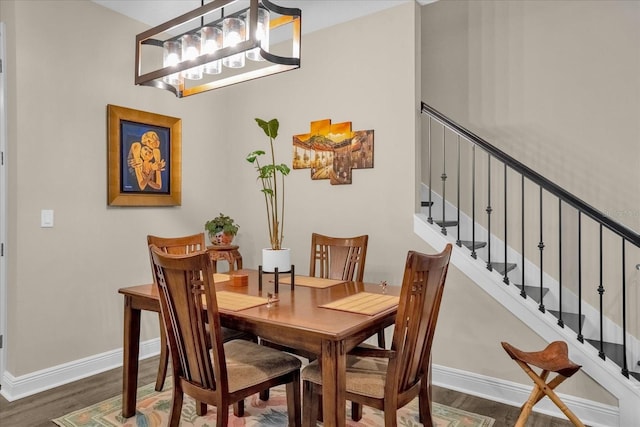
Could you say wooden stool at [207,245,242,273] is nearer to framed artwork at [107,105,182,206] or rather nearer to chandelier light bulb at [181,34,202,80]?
framed artwork at [107,105,182,206]

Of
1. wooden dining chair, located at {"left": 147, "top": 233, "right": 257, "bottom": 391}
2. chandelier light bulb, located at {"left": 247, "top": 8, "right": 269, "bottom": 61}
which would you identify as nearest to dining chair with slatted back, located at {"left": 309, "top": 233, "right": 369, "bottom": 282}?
wooden dining chair, located at {"left": 147, "top": 233, "right": 257, "bottom": 391}

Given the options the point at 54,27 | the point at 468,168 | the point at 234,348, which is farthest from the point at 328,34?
the point at 234,348

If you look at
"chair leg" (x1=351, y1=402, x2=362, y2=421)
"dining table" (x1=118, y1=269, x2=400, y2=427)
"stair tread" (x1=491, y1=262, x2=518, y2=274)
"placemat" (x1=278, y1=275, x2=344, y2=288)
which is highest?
"stair tread" (x1=491, y1=262, x2=518, y2=274)

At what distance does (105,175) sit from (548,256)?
3.52 meters

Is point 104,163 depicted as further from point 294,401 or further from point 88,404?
point 294,401

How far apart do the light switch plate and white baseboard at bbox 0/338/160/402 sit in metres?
1.01

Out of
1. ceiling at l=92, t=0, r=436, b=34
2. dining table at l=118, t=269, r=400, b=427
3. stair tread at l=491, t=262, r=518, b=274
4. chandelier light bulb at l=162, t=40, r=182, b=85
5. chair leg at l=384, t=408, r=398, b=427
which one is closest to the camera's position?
dining table at l=118, t=269, r=400, b=427

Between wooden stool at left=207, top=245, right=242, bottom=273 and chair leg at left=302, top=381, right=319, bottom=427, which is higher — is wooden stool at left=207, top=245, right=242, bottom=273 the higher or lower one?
the higher one

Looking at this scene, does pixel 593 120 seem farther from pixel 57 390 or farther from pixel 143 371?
pixel 57 390

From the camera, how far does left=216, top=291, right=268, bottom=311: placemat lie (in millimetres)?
1944

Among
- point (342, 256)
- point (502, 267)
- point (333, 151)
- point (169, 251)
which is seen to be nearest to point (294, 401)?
point (342, 256)

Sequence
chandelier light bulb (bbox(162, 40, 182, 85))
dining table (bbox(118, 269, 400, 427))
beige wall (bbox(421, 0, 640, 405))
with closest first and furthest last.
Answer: dining table (bbox(118, 269, 400, 427))
chandelier light bulb (bbox(162, 40, 182, 85))
beige wall (bbox(421, 0, 640, 405))

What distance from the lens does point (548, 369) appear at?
2.02 metres

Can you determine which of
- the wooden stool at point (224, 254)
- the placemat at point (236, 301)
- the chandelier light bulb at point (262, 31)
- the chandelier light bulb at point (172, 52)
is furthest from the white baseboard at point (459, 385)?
the chandelier light bulb at point (262, 31)
